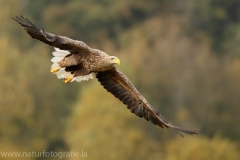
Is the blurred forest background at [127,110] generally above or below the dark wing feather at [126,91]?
above

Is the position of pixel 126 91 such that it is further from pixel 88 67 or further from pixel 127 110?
pixel 127 110

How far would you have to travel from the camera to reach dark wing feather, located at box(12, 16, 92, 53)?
1162 centimetres

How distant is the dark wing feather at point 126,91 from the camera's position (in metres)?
13.2

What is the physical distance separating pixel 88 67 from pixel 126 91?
1.06 m

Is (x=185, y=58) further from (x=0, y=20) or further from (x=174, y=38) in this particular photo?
(x=0, y=20)

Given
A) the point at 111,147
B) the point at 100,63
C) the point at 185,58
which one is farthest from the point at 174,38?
the point at 100,63

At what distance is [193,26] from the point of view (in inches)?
1668

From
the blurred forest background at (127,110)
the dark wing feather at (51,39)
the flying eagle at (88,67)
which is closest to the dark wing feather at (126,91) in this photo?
the flying eagle at (88,67)

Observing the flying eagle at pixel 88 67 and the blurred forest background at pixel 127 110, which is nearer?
the flying eagle at pixel 88 67

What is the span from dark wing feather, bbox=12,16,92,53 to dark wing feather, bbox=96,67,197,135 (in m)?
0.95

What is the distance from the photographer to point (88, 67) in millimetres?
12516

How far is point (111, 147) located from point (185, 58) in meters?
7.95

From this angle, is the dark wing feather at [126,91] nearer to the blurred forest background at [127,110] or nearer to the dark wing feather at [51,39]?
the dark wing feather at [51,39]

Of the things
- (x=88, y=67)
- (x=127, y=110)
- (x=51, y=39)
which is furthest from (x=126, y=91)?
(x=127, y=110)
